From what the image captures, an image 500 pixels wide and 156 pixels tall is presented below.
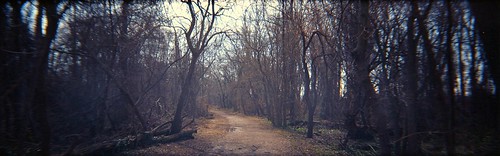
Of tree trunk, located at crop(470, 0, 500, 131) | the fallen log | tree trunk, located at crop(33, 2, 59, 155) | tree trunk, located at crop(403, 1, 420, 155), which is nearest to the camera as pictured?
tree trunk, located at crop(470, 0, 500, 131)

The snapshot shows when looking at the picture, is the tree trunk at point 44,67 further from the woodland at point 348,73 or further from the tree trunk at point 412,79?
the tree trunk at point 412,79

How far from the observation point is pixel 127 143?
257 inches

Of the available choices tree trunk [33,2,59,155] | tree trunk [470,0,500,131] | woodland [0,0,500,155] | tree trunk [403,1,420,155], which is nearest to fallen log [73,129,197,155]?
woodland [0,0,500,155]

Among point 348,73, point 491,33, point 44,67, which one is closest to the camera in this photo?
point 491,33

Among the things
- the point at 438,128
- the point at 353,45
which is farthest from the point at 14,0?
the point at 438,128

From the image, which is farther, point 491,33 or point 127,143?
point 127,143

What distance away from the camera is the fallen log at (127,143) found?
5.42 m

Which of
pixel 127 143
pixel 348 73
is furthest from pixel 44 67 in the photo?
pixel 348 73

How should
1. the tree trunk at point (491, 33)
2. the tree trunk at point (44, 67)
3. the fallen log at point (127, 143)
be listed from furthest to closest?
the fallen log at point (127, 143) < the tree trunk at point (44, 67) < the tree trunk at point (491, 33)

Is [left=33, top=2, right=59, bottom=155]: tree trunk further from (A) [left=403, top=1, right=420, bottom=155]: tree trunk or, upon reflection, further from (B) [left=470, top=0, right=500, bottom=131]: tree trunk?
(B) [left=470, top=0, right=500, bottom=131]: tree trunk

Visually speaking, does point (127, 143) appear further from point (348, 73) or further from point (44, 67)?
point (348, 73)

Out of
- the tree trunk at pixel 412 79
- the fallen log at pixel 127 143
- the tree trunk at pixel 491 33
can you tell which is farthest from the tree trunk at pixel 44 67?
the tree trunk at pixel 491 33

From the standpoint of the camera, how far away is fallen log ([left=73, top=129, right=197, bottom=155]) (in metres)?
5.42

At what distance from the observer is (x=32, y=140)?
216 inches
